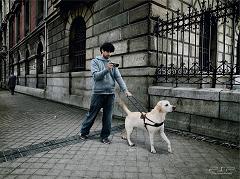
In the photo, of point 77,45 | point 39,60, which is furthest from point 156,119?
point 39,60

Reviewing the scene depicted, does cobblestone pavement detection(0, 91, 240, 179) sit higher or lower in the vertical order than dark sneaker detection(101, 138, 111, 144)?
lower

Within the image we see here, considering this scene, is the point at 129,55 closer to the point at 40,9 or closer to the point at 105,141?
the point at 105,141

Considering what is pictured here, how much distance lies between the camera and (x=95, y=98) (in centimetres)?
428

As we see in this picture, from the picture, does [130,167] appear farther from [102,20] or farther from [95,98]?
[102,20]

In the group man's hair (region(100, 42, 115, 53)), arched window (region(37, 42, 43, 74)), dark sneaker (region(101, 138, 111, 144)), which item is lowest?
dark sneaker (region(101, 138, 111, 144))

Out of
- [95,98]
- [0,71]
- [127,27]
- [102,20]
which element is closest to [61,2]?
[102,20]

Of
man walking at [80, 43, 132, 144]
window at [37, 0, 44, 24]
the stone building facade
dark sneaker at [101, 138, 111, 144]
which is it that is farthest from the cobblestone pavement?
window at [37, 0, 44, 24]

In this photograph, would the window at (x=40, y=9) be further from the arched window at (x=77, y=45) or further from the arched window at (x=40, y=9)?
the arched window at (x=77, y=45)

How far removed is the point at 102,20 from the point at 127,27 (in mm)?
1522

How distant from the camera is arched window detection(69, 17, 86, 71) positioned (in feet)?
31.2

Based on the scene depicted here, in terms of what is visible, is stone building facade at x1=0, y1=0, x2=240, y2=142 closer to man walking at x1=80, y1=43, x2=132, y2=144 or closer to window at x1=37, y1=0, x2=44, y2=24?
window at x1=37, y1=0, x2=44, y2=24

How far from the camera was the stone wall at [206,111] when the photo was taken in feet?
13.6

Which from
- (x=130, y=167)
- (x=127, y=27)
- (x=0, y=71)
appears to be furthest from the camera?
(x=0, y=71)

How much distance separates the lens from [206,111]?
4.57 m
